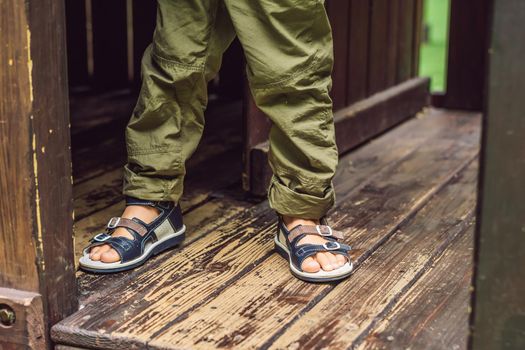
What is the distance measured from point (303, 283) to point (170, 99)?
1.56ft

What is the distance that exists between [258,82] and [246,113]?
20.2 inches

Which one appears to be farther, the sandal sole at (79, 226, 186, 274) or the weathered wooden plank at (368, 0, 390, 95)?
the weathered wooden plank at (368, 0, 390, 95)

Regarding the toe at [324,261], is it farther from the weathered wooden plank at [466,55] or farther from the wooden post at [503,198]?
the weathered wooden plank at [466,55]

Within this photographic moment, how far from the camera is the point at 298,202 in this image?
1937mm

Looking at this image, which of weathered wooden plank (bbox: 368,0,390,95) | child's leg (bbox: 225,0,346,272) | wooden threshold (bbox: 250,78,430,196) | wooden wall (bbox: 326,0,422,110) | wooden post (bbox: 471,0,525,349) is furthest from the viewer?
weathered wooden plank (bbox: 368,0,390,95)

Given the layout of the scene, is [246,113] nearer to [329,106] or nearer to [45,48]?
[329,106]

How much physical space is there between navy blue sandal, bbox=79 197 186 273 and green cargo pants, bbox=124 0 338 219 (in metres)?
0.04

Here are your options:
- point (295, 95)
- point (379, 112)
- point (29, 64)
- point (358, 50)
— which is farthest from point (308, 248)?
point (379, 112)

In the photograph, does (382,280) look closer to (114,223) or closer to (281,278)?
(281,278)

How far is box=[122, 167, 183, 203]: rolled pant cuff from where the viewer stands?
6.53 feet

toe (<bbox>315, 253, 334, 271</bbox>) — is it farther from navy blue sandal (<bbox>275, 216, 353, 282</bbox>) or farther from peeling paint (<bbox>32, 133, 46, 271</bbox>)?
peeling paint (<bbox>32, 133, 46, 271</bbox>)

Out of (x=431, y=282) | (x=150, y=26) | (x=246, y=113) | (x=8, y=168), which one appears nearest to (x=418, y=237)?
(x=431, y=282)

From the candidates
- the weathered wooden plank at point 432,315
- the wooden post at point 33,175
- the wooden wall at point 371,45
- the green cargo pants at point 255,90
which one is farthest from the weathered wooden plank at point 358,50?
the wooden post at point 33,175

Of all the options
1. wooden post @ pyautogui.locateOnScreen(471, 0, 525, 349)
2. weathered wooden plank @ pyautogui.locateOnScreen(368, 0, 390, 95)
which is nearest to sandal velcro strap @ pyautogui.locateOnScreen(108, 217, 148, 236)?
wooden post @ pyautogui.locateOnScreen(471, 0, 525, 349)
